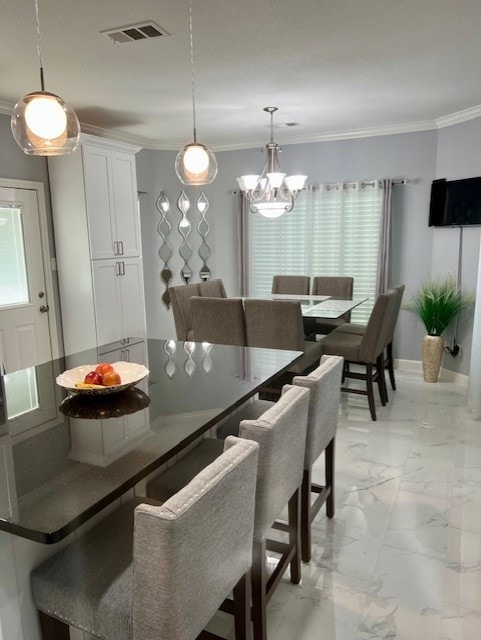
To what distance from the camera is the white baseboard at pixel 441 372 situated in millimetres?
4707

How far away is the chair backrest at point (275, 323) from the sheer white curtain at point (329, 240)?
2.01m

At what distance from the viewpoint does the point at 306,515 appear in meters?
2.13

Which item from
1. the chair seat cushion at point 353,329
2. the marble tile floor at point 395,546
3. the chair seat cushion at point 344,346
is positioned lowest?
the marble tile floor at point 395,546

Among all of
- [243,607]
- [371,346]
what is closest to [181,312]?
[371,346]

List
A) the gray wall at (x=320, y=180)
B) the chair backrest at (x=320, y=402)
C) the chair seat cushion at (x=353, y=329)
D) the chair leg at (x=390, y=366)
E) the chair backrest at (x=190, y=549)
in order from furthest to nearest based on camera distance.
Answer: the gray wall at (x=320, y=180) < the chair leg at (x=390, y=366) < the chair seat cushion at (x=353, y=329) < the chair backrest at (x=320, y=402) < the chair backrest at (x=190, y=549)

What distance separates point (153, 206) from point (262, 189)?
2.01 meters

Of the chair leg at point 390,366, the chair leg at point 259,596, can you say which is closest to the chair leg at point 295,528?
the chair leg at point 259,596

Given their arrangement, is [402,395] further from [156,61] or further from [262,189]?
[156,61]

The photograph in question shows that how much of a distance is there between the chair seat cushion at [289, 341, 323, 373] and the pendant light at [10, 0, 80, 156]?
2.39m

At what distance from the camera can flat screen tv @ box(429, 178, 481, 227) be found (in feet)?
14.3

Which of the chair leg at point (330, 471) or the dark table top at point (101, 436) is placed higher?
the dark table top at point (101, 436)

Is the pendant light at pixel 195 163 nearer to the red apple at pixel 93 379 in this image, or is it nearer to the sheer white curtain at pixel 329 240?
the red apple at pixel 93 379

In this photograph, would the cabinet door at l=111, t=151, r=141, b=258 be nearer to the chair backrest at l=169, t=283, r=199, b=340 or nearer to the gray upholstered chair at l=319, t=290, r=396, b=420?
the chair backrest at l=169, t=283, r=199, b=340

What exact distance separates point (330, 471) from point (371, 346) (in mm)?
1639
